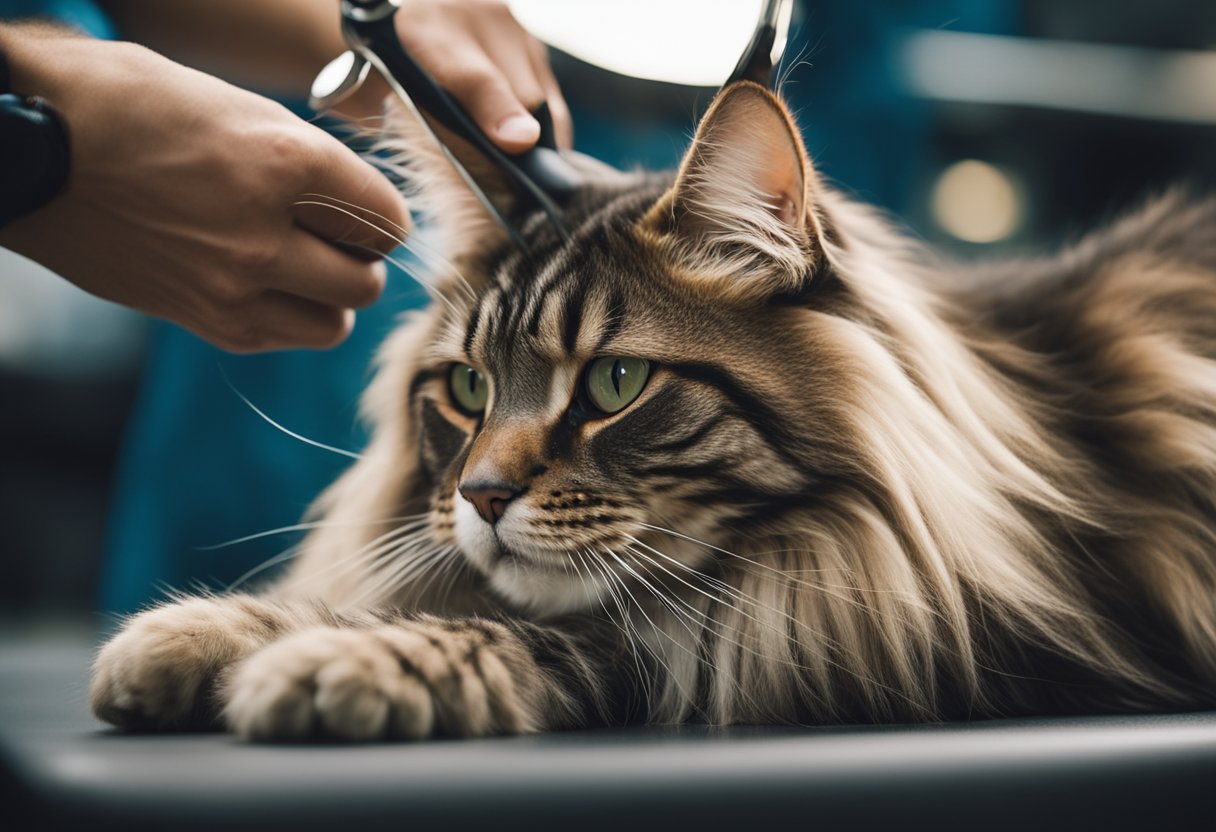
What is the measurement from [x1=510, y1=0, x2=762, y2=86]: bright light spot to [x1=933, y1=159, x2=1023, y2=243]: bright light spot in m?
1.07

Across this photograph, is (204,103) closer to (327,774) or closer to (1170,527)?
(327,774)

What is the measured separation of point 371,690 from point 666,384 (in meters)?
0.39

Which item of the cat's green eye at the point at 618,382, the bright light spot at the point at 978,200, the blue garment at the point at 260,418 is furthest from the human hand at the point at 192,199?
the bright light spot at the point at 978,200

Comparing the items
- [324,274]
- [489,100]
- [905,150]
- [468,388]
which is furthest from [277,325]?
[905,150]

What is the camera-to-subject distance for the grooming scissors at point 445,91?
89 centimetres

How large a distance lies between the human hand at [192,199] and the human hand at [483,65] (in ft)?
0.42

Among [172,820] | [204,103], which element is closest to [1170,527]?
[172,820]

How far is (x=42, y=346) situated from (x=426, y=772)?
275 centimetres

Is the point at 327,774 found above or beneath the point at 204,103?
beneath

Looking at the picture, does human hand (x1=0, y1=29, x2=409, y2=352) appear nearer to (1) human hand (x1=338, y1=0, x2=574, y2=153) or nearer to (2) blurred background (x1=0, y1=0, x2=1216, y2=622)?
(1) human hand (x1=338, y1=0, x2=574, y2=153)

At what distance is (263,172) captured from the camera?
2.91 feet

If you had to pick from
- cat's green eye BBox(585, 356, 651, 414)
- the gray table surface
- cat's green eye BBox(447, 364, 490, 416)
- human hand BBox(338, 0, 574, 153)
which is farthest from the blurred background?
the gray table surface

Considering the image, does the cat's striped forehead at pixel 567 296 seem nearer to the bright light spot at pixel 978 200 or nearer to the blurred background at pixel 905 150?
the blurred background at pixel 905 150

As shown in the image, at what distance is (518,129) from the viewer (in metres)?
0.95
